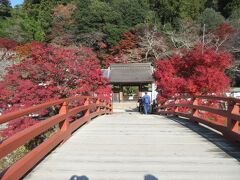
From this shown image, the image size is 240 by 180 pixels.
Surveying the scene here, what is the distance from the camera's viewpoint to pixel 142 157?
256 inches

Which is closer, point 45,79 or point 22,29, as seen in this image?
point 45,79

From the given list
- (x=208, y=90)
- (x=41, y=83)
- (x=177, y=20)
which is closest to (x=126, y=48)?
(x=177, y=20)

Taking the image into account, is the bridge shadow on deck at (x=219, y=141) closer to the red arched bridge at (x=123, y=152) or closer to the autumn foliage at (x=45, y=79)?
the red arched bridge at (x=123, y=152)

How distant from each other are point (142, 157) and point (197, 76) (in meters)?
16.7

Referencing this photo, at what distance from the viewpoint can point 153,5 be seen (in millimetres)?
65062

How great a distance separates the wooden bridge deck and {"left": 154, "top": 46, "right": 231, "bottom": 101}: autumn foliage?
13.0 m

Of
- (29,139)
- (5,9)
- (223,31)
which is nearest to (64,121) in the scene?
(29,139)

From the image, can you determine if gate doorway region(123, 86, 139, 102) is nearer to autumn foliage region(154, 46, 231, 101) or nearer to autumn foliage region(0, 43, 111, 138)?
autumn foliage region(154, 46, 231, 101)

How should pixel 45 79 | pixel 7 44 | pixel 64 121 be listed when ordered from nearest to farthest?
pixel 64 121
pixel 45 79
pixel 7 44

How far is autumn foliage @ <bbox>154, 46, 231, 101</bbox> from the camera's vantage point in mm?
22172

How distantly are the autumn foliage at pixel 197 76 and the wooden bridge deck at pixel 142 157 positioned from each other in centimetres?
1298

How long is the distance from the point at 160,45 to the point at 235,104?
138 ft

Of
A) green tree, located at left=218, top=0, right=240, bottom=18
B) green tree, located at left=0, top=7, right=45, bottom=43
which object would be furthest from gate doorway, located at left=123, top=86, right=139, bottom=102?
green tree, located at left=218, top=0, right=240, bottom=18

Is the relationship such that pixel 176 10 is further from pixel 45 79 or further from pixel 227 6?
pixel 45 79
